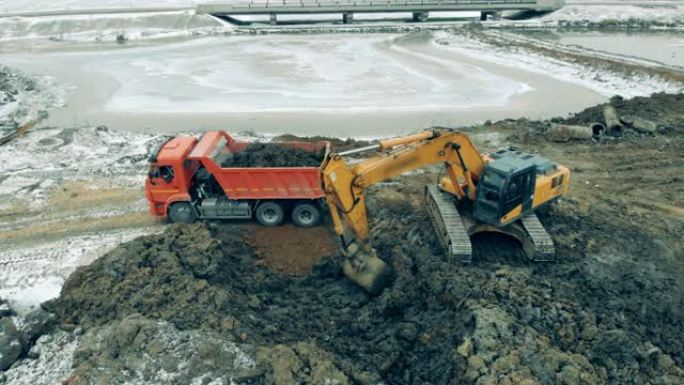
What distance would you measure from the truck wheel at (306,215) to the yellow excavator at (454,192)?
9.46ft

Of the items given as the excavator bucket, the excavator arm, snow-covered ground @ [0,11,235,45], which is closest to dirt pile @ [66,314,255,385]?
the excavator bucket

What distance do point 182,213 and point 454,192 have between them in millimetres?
7437

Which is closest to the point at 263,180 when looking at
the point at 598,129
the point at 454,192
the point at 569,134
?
the point at 454,192

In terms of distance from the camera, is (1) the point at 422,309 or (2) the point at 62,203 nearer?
(1) the point at 422,309

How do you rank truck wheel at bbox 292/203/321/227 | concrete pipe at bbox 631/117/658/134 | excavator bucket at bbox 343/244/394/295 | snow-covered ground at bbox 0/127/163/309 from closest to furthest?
excavator bucket at bbox 343/244/394/295 → snow-covered ground at bbox 0/127/163/309 → truck wheel at bbox 292/203/321/227 → concrete pipe at bbox 631/117/658/134

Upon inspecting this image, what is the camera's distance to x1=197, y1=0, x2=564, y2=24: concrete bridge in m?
44.5

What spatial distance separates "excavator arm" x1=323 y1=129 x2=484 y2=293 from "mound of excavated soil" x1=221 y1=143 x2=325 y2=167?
369 cm

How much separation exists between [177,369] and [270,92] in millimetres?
20704

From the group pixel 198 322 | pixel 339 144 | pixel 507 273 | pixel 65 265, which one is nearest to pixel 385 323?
pixel 507 273

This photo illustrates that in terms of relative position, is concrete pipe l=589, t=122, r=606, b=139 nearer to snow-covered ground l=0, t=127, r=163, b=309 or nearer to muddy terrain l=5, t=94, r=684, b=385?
muddy terrain l=5, t=94, r=684, b=385

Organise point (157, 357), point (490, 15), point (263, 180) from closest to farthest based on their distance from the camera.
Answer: point (157, 357) < point (263, 180) < point (490, 15)

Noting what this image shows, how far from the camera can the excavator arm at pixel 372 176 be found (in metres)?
10.8

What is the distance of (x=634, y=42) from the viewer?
37406 mm

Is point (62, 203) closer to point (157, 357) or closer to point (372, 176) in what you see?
point (157, 357)
